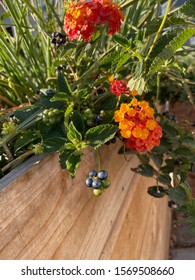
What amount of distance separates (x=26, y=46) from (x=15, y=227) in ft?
2.13

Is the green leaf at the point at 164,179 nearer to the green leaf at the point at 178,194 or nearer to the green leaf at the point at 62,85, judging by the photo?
the green leaf at the point at 178,194

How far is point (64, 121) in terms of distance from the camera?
0.83 metres

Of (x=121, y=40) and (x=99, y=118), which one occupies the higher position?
(x=121, y=40)

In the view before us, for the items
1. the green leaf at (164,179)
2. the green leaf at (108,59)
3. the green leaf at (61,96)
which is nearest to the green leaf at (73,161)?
the green leaf at (61,96)

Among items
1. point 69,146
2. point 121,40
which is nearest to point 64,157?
point 69,146

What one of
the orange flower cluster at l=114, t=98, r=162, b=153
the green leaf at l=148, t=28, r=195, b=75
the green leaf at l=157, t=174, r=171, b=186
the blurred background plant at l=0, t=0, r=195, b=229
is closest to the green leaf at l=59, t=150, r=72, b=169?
the blurred background plant at l=0, t=0, r=195, b=229

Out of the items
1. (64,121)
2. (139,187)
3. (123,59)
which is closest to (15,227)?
(64,121)

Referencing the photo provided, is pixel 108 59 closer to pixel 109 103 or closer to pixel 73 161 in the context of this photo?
pixel 109 103

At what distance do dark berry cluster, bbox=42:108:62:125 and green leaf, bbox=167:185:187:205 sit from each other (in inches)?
12.0

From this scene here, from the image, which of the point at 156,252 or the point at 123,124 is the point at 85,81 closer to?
the point at 123,124

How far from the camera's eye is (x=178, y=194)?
100 centimetres

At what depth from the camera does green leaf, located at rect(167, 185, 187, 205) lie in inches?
38.6

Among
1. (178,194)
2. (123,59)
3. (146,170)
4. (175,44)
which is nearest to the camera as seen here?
(175,44)

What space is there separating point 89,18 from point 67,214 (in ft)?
1.30
